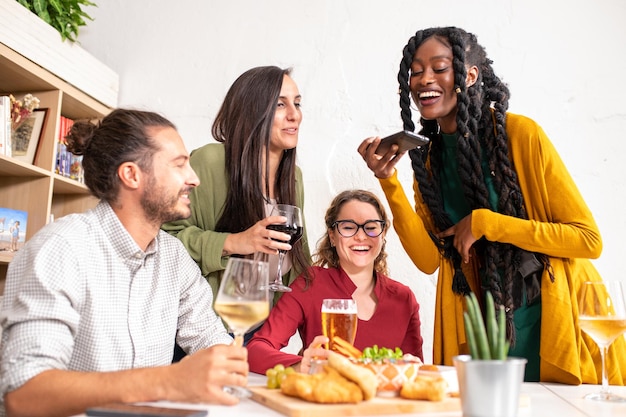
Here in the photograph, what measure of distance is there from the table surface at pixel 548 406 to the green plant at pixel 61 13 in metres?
2.17

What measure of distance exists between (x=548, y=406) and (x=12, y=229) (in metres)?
2.40

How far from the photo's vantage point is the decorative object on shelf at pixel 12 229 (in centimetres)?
266

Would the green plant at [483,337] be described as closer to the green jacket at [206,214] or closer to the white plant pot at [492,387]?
the white plant pot at [492,387]

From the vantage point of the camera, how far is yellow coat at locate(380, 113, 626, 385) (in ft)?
5.29

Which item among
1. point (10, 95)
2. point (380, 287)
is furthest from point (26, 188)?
point (380, 287)

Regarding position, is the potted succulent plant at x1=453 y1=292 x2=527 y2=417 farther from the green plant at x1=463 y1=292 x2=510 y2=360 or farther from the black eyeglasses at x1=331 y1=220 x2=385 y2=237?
the black eyeglasses at x1=331 y1=220 x2=385 y2=237

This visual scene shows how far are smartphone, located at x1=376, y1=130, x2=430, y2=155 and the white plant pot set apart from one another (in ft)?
2.79

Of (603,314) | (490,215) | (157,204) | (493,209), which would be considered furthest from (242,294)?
(493,209)

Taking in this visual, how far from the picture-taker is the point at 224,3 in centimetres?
305

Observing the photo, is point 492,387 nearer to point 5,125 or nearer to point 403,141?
point 403,141

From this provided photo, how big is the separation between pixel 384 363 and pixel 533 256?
0.87 meters

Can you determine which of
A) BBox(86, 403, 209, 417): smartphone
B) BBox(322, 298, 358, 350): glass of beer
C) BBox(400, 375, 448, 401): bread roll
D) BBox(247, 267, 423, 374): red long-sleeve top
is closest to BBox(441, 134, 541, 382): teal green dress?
BBox(247, 267, 423, 374): red long-sleeve top

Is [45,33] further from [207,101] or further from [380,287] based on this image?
[380,287]

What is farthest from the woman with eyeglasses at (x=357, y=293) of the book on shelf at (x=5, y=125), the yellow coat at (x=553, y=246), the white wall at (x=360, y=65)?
the book on shelf at (x=5, y=125)
